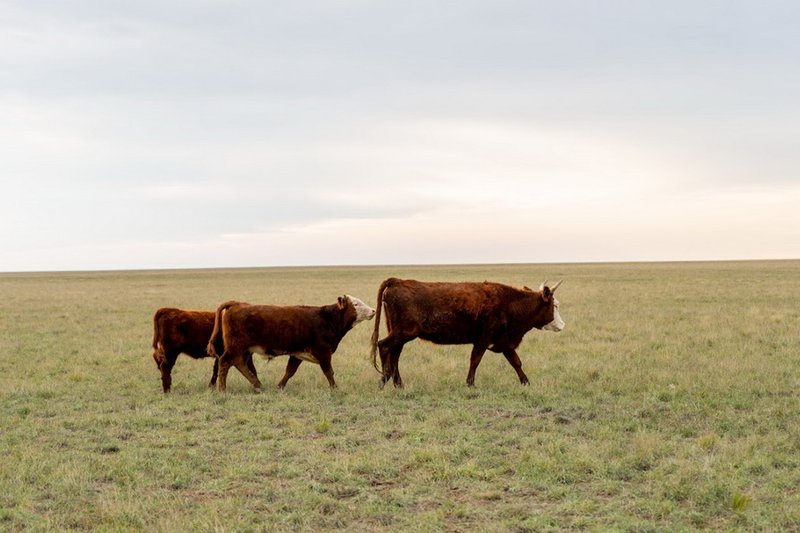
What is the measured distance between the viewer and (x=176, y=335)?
39.5 feet

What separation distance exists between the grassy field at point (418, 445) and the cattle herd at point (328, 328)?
0.55m

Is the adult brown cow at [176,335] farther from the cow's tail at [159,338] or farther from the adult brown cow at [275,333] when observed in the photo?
the adult brown cow at [275,333]

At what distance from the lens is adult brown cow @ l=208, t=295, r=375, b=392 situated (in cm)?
1175

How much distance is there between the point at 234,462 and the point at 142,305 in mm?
28397

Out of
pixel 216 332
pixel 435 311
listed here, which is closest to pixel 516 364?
pixel 435 311

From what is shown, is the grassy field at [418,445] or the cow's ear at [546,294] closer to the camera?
the grassy field at [418,445]

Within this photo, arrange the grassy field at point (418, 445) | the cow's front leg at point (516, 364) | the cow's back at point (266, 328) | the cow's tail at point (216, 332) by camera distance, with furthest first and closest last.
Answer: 1. the cow's front leg at point (516, 364)
2. the cow's tail at point (216, 332)
3. the cow's back at point (266, 328)
4. the grassy field at point (418, 445)

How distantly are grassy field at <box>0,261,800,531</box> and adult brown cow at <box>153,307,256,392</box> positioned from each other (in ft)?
1.92

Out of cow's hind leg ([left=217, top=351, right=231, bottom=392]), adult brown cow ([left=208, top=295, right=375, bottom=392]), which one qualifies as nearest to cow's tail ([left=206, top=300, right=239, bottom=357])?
adult brown cow ([left=208, top=295, right=375, bottom=392])

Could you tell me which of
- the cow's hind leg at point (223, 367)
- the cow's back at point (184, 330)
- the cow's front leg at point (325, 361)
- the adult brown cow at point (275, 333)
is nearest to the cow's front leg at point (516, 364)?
the adult brown cow at point (275, 333)

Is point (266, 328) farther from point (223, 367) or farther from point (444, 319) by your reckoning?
point (444, 319)

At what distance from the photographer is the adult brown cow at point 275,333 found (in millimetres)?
11750

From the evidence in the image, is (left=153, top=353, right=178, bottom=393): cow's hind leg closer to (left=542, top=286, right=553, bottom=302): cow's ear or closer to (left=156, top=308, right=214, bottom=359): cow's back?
(left=156, top=308, right=214, bottom=359): cow's back

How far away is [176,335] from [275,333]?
164 cm
